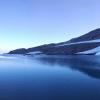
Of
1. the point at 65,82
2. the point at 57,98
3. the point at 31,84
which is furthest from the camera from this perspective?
the point at 65,82

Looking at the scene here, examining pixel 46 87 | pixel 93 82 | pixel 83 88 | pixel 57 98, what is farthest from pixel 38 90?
pixel 93 82

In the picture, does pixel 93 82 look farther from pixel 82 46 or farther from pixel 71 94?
pixel 82 46

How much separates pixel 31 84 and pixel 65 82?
4.59 ft

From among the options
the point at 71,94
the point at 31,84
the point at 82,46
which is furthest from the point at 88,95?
the point at 82,46

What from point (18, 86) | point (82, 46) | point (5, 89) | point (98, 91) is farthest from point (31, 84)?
point (82, 46)

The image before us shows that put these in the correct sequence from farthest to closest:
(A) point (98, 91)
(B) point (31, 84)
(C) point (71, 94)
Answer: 1. (B) point (31, 84)
2. (A) point (98, 91)
3. (C) point (71, 94)

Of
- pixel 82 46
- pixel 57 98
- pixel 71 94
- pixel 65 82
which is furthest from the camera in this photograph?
pixel 82 46

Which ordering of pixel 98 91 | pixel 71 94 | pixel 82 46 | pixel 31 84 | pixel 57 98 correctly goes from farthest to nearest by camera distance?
pixel 82 46, pixel 31 84, pixel 98 91, pixel 71 94, pixel 57 98

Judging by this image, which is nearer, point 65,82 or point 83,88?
point 83,88

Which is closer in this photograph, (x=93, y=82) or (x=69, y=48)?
(x=93, y=82)

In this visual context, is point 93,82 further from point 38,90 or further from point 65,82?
point 38,90

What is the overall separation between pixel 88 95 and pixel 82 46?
43.0 meters

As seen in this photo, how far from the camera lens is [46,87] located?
7504 mm

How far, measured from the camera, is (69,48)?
50906 mm
